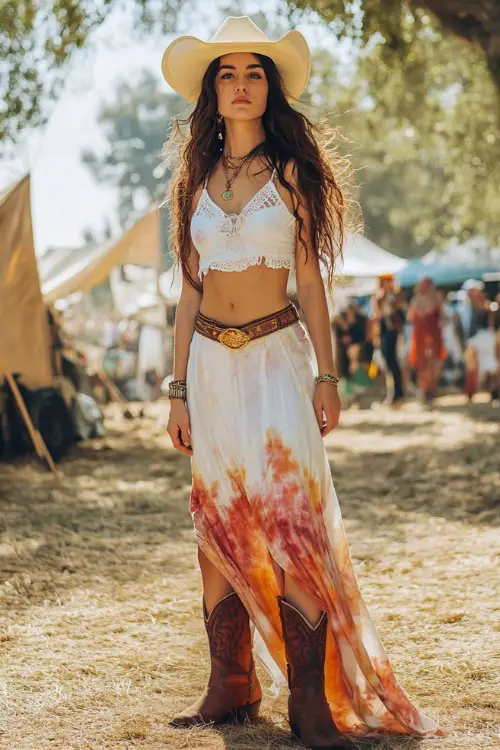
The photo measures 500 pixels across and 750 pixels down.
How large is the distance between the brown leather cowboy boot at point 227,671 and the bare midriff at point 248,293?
89cm

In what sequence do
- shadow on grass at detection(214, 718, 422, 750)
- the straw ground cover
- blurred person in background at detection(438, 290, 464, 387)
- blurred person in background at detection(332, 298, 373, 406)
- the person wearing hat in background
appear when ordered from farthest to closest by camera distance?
blurred person in background at detection(438, 290, 464, 387) → blurred person in background at detection(332, 298, 373, 406) → the person wearing hat in background → the straw ground cover → shadow on grass at detection(214, 718, 422, 750)

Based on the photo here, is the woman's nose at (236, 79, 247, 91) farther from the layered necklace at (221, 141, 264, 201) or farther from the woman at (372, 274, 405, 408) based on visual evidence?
the woman at (372, 274, 405, 408)

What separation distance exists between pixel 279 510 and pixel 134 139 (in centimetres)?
8128

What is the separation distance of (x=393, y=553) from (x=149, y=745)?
119 inches

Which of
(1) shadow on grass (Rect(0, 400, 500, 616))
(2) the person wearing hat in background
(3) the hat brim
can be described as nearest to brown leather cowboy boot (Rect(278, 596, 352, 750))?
(3) the hat brim

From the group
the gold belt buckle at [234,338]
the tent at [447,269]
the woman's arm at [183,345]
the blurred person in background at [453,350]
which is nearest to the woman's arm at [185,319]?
the woman's arm at [183,345]

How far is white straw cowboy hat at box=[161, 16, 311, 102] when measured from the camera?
11.1ft

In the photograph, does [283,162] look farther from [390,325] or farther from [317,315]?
[390,325]

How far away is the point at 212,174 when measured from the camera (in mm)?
3500

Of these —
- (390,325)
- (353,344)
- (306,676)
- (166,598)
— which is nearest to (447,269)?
(353,344)

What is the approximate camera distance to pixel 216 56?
347cm

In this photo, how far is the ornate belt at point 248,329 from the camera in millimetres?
3332

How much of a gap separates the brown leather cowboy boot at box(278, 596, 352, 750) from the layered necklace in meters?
1.27

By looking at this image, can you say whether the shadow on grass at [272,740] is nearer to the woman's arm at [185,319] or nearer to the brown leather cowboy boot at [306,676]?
the brown leather cowboy boot at [306,676]
